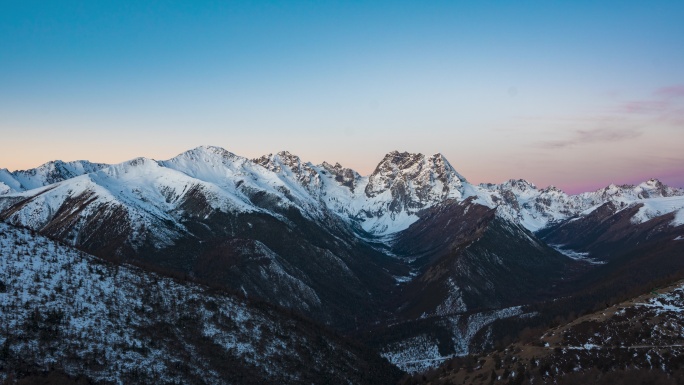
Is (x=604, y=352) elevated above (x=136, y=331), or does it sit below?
below

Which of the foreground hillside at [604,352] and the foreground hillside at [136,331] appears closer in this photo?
the foreground hillside at [604,352]

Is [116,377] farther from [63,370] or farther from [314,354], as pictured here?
[314,354]

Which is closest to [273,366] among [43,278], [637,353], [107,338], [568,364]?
[107,338]

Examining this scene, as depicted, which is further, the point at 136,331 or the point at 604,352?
the point at 136,331

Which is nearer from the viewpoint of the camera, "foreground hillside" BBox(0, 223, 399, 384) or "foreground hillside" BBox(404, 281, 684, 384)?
"foreground hillside" BBox(404, 281, 684, 384)
